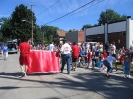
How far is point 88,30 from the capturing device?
51.8 metres

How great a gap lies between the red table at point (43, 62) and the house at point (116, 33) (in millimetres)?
29048

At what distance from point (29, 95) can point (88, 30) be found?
45656 millimetres

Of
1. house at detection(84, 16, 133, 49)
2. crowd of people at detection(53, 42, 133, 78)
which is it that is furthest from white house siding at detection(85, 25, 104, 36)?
crowd of people at detection(53, 42, 133, 78)

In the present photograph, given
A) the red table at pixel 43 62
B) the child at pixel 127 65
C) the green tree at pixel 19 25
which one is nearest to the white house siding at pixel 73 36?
the green tree at pixel 19 25

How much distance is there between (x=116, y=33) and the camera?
42094mm

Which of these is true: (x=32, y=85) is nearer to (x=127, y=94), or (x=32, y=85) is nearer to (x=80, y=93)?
(x=80, y=93)

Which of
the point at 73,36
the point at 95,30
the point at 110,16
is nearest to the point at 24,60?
the point at 95,30

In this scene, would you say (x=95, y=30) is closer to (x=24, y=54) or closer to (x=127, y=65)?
(x=127, y=65)

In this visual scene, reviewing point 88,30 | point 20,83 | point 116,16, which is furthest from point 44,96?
point 116,16

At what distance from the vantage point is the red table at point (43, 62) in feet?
36.1

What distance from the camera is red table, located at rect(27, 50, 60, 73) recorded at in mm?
10992

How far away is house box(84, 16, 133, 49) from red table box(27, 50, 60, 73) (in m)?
29.0

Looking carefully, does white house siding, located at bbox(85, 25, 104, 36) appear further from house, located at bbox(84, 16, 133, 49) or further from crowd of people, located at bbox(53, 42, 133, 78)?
crowd of people, located at bbox(53, 42, 133, 78)

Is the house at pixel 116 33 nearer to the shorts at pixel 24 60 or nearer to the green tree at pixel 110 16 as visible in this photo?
the shorts at pixel 24 60
